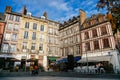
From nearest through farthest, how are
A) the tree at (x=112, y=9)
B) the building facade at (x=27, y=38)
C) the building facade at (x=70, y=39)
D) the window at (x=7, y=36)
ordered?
the tree at (x=112, y=9), the window at (x=7, y=36), the building facade at (x=27, y=38), the building facade at (x=70, y=39)

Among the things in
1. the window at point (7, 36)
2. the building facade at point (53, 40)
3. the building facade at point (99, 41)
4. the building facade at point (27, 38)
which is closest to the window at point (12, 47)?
the building facade at point (27, 38)

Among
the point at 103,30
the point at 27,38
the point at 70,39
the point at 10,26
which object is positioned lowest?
the point at 70,39

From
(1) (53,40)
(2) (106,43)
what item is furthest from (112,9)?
(1) (53,40)

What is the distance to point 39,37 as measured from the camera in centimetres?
3306

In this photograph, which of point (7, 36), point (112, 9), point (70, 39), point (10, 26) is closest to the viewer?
point (112, 9)

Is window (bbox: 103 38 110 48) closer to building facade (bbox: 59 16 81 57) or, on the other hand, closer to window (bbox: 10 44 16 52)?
building facade (bbox: 59 16 81 57)

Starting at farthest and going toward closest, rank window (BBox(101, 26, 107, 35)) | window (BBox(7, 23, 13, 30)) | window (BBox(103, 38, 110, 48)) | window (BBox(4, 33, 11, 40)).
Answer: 1. window (BBox(7, 23, 13, 30))
2. window (BBox(4, 33, 11, 40))
3. window (BBox(101, 26, 107, 35))
4. window (BBox(103, 38, 110, 48))

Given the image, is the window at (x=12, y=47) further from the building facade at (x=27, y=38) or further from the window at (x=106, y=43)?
the window at (x=106, y=43)

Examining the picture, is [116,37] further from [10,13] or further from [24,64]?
[10,13]

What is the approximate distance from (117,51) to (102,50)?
9.67 ft

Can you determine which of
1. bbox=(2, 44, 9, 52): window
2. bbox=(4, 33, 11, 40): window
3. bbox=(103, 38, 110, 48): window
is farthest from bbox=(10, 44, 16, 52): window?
bbox=(103, 38, 110, 48): window

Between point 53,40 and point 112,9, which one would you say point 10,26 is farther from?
point 112,9

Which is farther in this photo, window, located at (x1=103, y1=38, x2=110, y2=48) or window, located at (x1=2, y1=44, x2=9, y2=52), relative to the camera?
window, located at (x1=2, y1=44, x2=9, y2=52)

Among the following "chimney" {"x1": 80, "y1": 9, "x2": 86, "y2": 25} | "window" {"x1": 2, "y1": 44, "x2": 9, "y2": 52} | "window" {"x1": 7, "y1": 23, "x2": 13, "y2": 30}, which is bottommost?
"window" {"x1": 2, "y1": 44, "x2": 9, "y2": 52}
